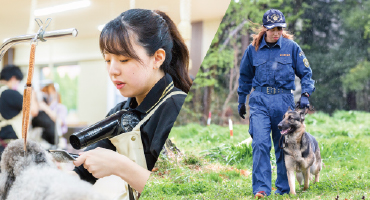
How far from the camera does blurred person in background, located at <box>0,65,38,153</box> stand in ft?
6.23

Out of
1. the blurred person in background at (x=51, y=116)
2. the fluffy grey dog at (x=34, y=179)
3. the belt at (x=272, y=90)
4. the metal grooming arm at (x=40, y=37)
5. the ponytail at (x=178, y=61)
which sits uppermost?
the metal grooming arm at (x=40, y=37)

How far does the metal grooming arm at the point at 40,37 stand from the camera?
1502 mm

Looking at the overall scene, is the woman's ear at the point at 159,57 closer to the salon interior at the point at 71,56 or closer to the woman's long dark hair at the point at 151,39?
the woman's long dark hair at the point at 151,39

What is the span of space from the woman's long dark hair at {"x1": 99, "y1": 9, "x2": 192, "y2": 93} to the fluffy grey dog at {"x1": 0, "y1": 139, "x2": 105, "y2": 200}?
0.51m

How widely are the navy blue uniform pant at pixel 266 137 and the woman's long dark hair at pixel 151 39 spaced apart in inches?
14.7

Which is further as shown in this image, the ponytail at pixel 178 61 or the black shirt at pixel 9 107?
the black shirt at pixel 9 107

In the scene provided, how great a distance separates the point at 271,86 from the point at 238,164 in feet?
1.00

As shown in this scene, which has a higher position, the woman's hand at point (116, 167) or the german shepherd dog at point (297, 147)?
the german shepherd dog at point (297, 147)

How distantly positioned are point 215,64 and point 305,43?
0.33 metres

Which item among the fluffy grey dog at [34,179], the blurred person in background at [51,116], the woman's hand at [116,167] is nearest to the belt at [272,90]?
the woman's hand at [116,167]

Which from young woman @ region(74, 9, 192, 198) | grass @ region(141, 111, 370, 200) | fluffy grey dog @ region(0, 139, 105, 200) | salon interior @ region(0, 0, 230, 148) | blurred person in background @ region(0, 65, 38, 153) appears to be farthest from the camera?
blurred person in background @ region(0, 65, 38, 153)

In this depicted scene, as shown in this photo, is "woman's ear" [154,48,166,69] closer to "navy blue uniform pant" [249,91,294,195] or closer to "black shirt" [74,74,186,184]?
"black shirt" [74,74,186,184]

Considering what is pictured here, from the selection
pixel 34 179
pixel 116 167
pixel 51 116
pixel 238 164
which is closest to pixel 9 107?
pixel 51 116

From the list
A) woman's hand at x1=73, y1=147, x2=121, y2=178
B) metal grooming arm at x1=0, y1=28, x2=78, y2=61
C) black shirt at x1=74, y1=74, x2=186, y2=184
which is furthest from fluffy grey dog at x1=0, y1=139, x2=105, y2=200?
metal grooming arm at x1=0, y1=28, x2=78, y2=61
